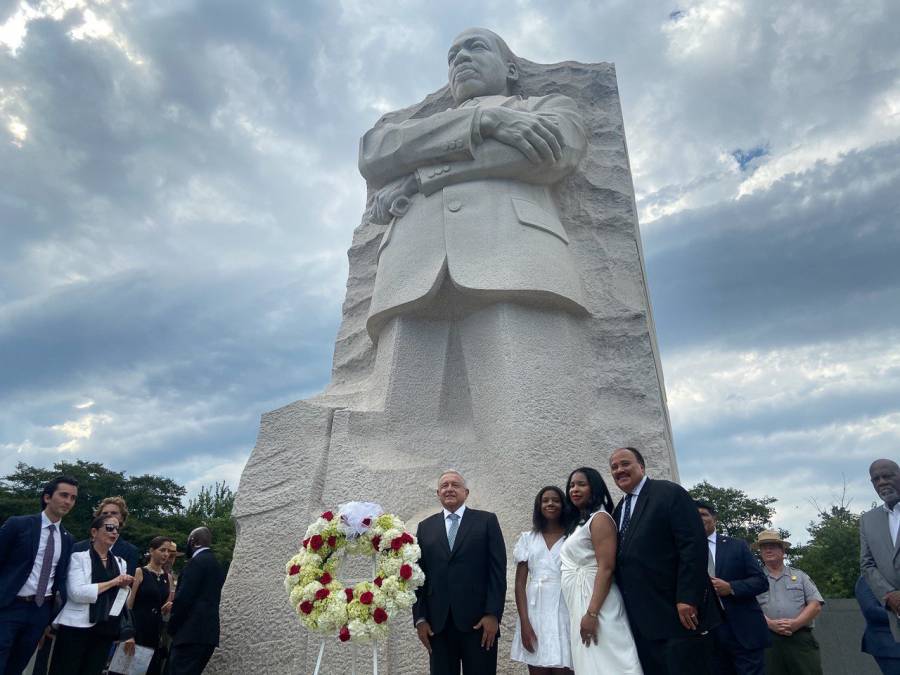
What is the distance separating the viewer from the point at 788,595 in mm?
4047

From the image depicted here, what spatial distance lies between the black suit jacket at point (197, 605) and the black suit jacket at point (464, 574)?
156 cm

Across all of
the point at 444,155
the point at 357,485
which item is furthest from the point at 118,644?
the point at 444,155

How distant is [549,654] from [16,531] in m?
2.73

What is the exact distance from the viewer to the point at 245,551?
4.69 metres

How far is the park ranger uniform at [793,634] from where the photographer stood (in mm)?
3877

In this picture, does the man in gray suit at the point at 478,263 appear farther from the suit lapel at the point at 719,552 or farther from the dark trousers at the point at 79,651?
the dark trousers at the point at 79,651

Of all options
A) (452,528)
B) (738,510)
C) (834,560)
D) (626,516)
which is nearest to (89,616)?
(452,528)

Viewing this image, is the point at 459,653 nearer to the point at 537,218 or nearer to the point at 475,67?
the point at 537,218

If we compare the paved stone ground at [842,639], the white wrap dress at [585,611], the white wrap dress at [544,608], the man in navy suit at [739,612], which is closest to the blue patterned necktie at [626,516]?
the white wrap dress at [585,611]

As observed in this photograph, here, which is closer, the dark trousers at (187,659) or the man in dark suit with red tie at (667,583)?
the man in dark suit with red tie at (667,583)

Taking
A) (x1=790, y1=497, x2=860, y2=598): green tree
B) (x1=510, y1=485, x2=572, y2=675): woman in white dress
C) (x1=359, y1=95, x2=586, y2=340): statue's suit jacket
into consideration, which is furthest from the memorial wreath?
(x1=790, y1=497, x2=860, y2=598): green tree

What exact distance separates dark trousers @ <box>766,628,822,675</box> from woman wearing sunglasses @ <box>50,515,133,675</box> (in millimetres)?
3601

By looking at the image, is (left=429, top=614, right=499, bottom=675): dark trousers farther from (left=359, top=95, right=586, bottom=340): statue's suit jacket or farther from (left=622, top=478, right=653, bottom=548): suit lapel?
(left=359, top=95, right=586, bottom=340): statue's suit jacket

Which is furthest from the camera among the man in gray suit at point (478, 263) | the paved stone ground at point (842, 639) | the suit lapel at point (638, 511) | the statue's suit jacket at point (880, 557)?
the paved stone ground at point (842, 639)
